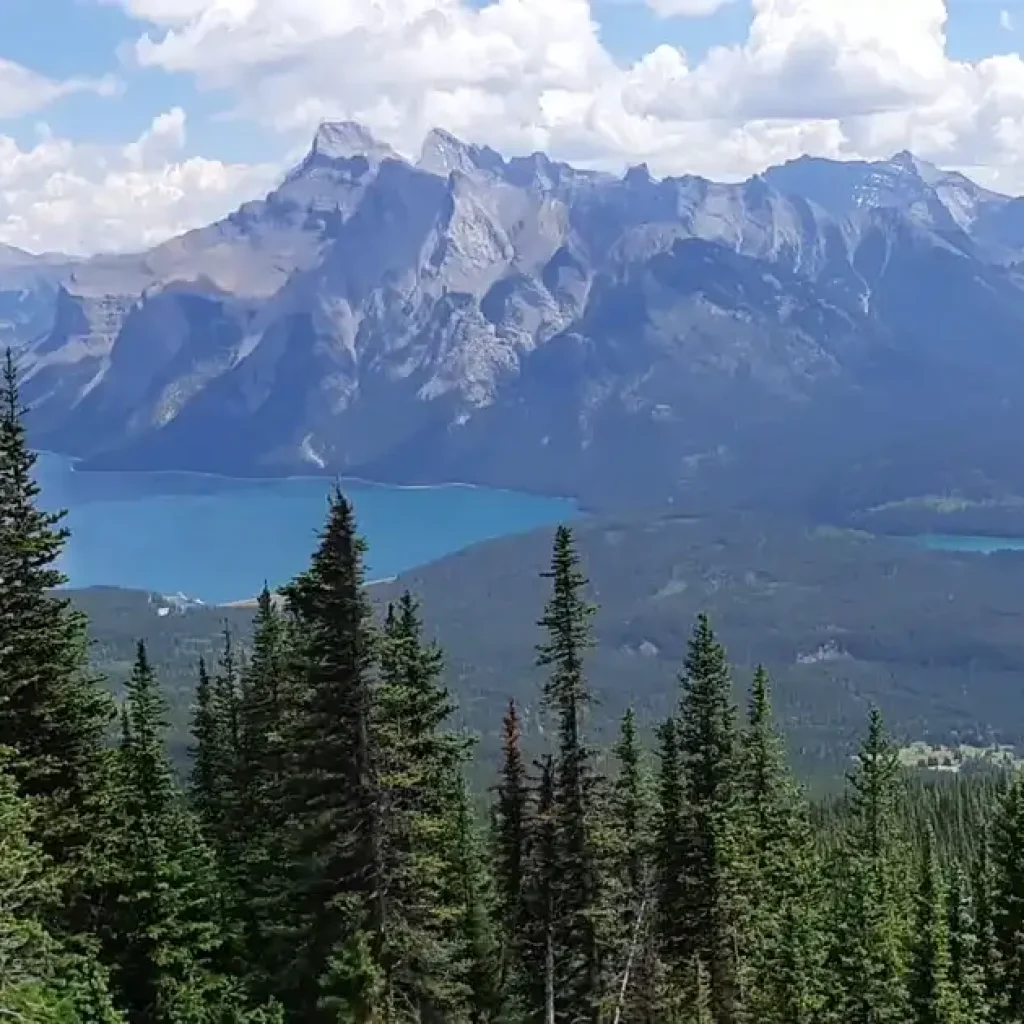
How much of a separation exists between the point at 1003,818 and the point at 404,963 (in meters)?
23.2

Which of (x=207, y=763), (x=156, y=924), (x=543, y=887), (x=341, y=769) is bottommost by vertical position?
(x=543, y=887)

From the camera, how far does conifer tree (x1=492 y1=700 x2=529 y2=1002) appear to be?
120 ft

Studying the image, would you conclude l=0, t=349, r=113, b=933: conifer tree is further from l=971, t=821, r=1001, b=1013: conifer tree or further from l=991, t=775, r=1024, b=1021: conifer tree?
l=991, t=775, r=1024, b=1021: conifer tree

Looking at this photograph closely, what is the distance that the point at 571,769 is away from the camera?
3562cm

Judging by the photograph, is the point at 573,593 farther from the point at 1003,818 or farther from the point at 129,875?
the point at 1003,818

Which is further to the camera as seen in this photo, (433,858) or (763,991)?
(763,991)

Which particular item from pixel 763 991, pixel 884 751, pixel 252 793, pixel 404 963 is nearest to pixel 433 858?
pixel 404 963

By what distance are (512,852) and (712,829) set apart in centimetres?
652

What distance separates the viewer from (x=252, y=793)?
41.2m

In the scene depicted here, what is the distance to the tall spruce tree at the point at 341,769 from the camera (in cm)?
2814

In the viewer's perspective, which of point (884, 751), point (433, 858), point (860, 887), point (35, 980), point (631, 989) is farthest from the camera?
point (884, 751)

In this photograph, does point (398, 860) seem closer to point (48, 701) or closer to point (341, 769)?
point (341, 769)

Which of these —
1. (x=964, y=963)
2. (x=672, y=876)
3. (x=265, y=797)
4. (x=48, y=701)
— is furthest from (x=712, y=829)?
(x=48, y=701)

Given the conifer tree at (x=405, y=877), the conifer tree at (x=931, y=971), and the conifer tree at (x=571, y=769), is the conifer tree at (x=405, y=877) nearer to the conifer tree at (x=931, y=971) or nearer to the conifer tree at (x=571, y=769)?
the conifer tree at (x=571, y=769)
